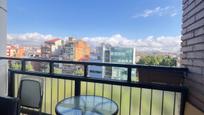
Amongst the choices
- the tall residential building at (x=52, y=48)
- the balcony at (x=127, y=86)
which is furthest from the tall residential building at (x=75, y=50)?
the balcony at (x=127, y=86)

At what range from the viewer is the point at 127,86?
9.43 feet

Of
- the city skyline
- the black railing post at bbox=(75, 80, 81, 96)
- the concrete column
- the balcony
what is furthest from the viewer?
the city skyline

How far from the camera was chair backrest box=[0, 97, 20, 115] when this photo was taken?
125cm

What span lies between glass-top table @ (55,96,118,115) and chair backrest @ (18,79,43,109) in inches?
21.2

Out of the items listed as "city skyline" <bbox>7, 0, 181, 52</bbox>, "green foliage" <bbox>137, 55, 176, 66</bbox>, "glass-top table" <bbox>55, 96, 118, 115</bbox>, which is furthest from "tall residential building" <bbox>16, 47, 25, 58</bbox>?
"city skyline" <bbox>7, 0, 181, 52</bbox>

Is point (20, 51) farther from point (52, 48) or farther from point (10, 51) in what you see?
point (52, 48)

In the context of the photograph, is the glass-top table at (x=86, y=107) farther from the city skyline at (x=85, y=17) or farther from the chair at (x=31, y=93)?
the city skyline at (x=85, y=17)

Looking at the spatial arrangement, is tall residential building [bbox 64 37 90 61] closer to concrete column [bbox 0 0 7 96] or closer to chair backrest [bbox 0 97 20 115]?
concrete column [bbox 0 0 7 96]

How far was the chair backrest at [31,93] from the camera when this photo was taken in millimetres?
2910

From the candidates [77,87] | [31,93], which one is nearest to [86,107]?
[77,87]

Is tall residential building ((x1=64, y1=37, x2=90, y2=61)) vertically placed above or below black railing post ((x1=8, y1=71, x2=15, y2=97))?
above

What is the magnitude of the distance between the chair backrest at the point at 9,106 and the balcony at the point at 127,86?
5.87ft

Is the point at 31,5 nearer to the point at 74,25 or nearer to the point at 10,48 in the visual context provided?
the point at 74,25

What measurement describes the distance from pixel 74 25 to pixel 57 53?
10.1 meters
